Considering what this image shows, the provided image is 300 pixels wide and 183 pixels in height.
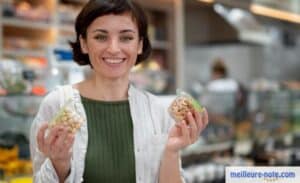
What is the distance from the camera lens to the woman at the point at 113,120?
131 centimetres

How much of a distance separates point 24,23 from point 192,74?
7.79ft

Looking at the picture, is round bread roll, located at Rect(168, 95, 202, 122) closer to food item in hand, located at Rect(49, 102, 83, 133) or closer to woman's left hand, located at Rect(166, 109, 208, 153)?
woman's left hand, located at Rect(166, 109, 208, 153)

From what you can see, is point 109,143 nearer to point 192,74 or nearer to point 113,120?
point 113,120

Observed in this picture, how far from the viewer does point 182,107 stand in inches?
50.6

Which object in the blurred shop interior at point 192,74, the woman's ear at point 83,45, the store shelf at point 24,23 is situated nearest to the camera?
the woman's ear at point 83,45

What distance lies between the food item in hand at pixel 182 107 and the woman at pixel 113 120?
16 mm

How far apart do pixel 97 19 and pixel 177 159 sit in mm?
413

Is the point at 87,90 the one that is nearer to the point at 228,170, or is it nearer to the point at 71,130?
the point at 71,130

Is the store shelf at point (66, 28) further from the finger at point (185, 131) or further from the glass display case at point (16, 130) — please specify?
the finger at point (185, 131)

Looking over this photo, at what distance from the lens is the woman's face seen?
132 centimetres

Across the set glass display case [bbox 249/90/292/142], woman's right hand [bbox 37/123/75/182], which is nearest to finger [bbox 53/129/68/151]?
woman's right hand [bbox 37/123/75/182]

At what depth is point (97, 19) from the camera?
1334 mm

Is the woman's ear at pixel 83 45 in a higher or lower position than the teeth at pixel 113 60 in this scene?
higher

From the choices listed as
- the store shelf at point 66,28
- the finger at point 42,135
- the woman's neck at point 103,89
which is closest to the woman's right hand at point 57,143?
the finger at point 42,135
